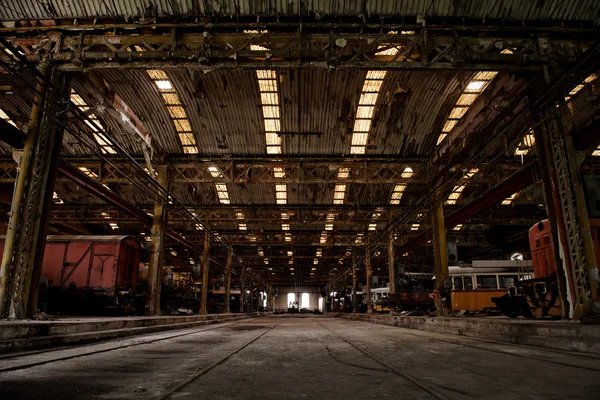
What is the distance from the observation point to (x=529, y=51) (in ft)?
34.3

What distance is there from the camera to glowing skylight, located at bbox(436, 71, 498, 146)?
13.5 meters

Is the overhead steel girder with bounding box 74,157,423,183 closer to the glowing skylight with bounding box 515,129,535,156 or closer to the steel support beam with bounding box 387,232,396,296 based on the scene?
the glowing skylight with bounding box 515,129,535,156

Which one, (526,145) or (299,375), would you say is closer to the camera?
(299,375)

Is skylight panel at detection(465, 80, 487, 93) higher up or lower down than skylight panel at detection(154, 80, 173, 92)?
lower down

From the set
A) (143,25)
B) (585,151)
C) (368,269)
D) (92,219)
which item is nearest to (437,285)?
(585,151)

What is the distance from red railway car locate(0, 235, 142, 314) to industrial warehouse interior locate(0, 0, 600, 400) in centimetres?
8

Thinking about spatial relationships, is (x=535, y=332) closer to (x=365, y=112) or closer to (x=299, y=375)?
(x=299, y=375)

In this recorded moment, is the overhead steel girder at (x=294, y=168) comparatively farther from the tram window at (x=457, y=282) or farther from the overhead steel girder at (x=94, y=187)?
the tram window at (x=457, y=282)

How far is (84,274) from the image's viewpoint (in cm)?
1546

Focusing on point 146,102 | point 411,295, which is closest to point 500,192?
point 411,295

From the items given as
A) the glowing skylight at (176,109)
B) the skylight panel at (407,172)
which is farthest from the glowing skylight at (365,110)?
the glowing skylight at (176,109)

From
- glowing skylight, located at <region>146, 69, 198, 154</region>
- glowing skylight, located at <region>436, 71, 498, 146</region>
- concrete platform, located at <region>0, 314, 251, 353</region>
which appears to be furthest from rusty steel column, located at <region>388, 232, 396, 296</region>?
concrete platform, located at <region>0, 314, 251, 353</region>

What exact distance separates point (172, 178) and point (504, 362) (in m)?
16.2

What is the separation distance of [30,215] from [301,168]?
11.0 m
